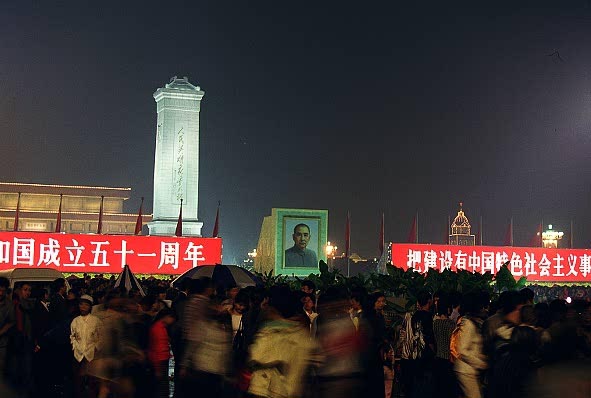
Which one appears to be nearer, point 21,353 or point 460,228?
point 21,353

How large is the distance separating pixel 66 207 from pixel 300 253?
4569 cm

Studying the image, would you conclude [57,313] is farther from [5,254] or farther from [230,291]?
[5,254]

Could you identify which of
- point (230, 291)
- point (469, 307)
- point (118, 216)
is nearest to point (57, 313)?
point (230, 291)

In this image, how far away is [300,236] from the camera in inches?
1138

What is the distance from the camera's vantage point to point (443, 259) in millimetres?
31219

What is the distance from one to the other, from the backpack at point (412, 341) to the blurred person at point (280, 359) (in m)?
3.74

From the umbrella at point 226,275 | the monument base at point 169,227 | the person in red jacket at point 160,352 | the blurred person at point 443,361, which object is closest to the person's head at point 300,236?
the umbrella at point 226,275

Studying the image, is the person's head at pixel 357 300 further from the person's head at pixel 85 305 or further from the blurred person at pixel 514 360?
the blurred person at pixel 514 360

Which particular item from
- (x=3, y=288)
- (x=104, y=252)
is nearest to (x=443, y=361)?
(x=3, y=288)

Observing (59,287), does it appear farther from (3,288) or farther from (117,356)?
(117,356)

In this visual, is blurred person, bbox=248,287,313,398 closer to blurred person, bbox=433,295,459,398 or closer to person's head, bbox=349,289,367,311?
blurred person, bbox=433,295,459,398

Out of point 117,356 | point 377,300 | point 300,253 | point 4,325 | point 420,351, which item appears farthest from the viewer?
point 300,253

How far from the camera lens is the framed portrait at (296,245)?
28.8 metres

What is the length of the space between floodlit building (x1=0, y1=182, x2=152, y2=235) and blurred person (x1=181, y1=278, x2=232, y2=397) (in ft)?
209
